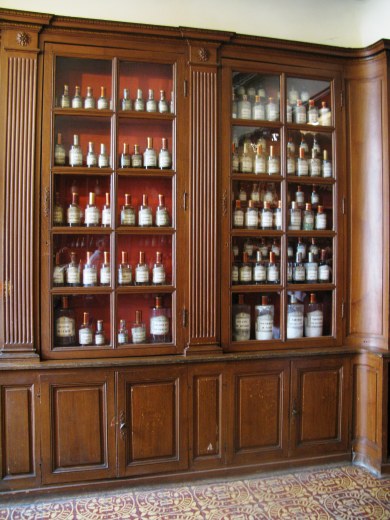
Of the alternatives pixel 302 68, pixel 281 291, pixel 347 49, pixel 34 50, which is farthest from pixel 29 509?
pixel 347 49

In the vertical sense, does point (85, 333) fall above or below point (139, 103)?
below

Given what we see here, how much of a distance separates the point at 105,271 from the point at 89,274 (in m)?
0.09

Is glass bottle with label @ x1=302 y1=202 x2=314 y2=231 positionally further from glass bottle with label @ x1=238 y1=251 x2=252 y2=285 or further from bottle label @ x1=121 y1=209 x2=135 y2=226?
bottle label @ x1=121 y1=209 x2=135 y2=226

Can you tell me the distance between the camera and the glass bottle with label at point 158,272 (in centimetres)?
262

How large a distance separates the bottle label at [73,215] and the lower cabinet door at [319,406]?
4.98 ft

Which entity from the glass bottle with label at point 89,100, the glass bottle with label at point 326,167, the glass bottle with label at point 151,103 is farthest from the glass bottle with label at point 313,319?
→ the glass bottle with label at point 89,100

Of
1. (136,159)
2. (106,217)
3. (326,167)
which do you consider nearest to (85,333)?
(106,217)

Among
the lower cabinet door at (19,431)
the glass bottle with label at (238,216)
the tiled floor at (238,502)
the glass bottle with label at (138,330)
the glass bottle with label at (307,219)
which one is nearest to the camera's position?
the tiled floor at (238,502)

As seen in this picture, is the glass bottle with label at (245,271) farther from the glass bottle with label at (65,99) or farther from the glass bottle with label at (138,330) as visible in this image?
the glass bottle with label at (65,99)

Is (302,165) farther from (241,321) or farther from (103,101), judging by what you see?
(103,101)

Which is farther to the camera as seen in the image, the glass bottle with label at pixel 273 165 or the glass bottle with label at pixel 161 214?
the glass bottle with label at pixel 273 165

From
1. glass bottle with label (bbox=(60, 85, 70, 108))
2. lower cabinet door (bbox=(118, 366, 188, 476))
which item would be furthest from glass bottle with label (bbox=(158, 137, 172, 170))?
lower cabinet door (bbox=(118, 366, 188, 476))

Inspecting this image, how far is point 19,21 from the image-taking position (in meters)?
2.37

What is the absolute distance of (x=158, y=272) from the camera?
2.62 m
